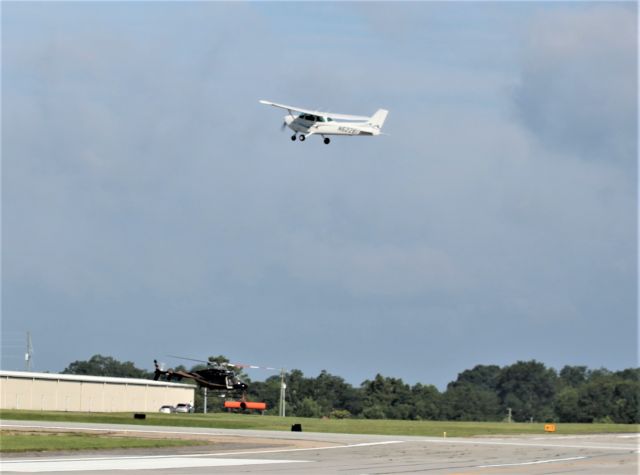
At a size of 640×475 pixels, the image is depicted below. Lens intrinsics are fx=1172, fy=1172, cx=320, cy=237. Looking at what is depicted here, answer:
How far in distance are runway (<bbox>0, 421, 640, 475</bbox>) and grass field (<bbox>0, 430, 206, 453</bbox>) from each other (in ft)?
6.42

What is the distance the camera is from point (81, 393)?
130125 millimetres

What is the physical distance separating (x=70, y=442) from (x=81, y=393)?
238 feet

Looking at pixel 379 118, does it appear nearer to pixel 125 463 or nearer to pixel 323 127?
pixel 323 127

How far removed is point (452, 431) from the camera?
8250 centimetres

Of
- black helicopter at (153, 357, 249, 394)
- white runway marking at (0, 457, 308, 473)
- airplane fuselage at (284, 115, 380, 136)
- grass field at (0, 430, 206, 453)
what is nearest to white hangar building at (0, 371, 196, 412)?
black helicopter at (153, 357, 249, 394)

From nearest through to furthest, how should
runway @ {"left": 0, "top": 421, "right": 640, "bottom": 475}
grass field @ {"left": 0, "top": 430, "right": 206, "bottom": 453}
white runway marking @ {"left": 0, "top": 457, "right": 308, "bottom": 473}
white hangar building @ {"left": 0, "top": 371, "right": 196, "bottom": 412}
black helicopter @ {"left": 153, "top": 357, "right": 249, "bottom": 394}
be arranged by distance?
1. white runway marking @ {"left": 0, "top": 457, "right": 308, "bottom": 473}
2. runway @ {"left": 0, "top": 421, "right": 640, "bottom": 475}
3. grass field @ {"left": 0, "top": 430, "right": 206, "bottom": 453}
4. black helicopter @ {"left": 153, "top": 357, "right": 249, "bottom": 394}
5. white hangar building @ {"left": 0, "top": 371, "right": 196, "bottom": 412}

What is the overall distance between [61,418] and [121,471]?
5224 cm

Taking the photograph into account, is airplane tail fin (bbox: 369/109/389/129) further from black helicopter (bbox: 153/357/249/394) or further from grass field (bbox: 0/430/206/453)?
grass field (bbox: 0/430/206/453)

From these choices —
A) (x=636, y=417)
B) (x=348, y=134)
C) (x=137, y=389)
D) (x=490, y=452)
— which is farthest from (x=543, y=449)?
(x=636, y=417)

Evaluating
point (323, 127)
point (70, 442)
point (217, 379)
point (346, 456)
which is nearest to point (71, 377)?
point (217, 379)

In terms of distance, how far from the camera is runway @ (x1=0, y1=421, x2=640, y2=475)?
46.6 metres

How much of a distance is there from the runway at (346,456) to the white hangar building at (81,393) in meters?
50.4

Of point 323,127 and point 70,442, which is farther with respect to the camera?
point 323,127

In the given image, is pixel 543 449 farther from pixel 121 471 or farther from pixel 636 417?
pixel 636 417
